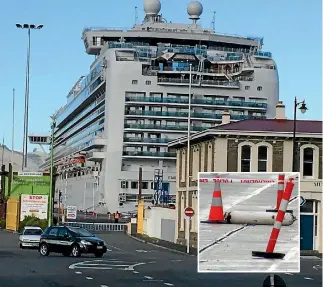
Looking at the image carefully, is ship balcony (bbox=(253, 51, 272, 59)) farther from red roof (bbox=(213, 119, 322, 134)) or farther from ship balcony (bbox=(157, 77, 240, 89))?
red roof (bbox=(213, 119, 322, 134))

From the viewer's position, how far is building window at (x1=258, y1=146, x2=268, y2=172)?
4750 cm

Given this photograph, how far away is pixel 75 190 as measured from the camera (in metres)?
121

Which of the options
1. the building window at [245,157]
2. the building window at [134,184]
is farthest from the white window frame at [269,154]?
the building window at [134,184]

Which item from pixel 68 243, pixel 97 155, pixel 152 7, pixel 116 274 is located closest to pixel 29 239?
pixel 68 243

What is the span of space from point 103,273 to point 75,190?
93.6 m

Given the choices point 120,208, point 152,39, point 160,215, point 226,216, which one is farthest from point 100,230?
point 226,216

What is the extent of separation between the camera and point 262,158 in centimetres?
4772

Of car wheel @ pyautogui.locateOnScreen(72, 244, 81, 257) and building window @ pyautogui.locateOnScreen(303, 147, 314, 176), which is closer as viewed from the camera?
car wheel @ pyautogui.locateOnScreen(72, 244, 81, 257)

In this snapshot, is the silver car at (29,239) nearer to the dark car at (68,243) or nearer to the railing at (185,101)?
the dark car at (68,243)

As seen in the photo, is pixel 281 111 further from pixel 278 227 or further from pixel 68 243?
pixel 278 227

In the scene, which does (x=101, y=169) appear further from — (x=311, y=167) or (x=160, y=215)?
(x=311, y=167)

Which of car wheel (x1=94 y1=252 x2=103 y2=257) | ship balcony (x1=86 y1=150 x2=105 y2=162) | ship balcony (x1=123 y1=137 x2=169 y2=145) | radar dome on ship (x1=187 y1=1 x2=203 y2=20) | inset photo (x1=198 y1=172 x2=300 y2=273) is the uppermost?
radar dome on ship (x1=187 y1=1 x2=203 y2=20)

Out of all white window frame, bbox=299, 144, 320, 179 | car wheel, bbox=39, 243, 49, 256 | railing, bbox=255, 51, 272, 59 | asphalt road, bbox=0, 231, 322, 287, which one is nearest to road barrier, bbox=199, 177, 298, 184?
asphalt road, bbox=0, 231, 322, 287

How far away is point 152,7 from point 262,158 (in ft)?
217
